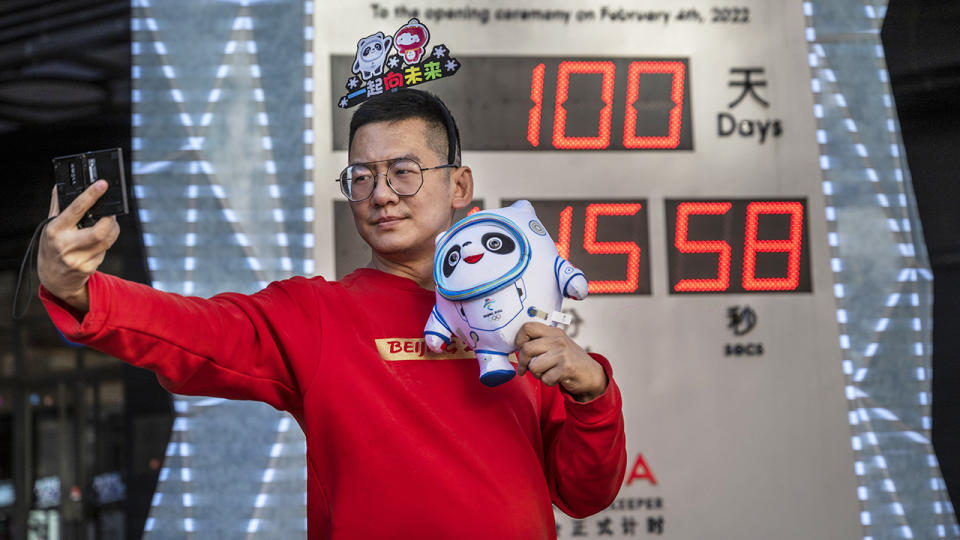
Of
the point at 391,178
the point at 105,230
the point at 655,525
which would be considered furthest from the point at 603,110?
the point at 105,230

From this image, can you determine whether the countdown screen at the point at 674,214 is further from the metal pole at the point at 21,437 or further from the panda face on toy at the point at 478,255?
the metal pole at the point at 21,437

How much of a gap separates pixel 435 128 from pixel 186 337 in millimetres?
470

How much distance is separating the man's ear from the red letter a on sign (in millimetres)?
1431

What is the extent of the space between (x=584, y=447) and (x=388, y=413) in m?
0.25

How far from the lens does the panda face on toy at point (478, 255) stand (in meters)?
1.10

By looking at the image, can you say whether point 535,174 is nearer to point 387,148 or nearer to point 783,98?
point 783,98

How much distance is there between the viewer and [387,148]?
124 cm

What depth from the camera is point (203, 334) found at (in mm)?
1033

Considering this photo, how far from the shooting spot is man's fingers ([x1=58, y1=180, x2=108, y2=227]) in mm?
880

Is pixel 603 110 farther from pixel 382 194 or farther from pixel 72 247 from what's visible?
pixel 72 247

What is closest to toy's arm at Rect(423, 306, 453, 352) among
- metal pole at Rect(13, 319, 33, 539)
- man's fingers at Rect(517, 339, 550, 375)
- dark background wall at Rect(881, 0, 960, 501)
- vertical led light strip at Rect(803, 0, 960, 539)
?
man's fingers at Rect(517, 339, 550, 375)

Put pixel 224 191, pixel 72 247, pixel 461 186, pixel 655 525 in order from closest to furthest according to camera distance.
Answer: pixel 72 247 < pixel 461 186 < pixel 655 525 < pixel 224 191

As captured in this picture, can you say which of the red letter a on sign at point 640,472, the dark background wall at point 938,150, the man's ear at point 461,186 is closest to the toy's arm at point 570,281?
the man's ear at point 461,186

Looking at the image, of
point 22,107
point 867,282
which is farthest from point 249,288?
point 867,282
